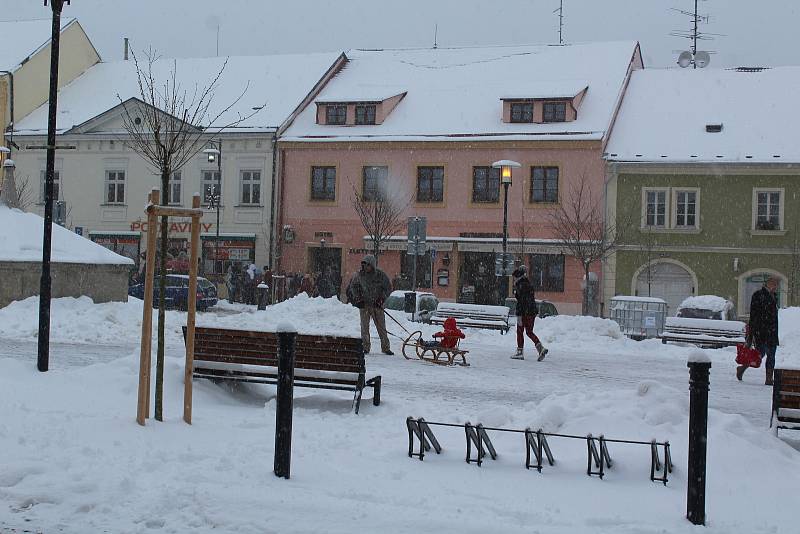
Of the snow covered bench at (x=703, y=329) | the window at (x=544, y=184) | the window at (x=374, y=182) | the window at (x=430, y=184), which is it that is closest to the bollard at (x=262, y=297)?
the snow covered bench at (x=703, y=329)

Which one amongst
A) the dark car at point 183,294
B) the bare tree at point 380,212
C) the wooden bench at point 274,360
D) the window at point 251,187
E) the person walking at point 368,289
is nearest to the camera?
the wooden bench at point 274,360

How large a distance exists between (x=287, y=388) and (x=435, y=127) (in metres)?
31.4

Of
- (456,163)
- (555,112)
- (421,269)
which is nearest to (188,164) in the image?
(421,269)

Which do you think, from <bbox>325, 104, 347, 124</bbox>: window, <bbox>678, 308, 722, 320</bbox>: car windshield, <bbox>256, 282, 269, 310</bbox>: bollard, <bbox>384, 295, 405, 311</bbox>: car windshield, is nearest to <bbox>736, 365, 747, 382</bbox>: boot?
<bbox>678, 308, 722, 320</bbox>: car windshield

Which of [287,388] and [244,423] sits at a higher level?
[287,388]

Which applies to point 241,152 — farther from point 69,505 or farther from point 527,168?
point 69,505

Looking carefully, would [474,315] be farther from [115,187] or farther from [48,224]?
[115,187]

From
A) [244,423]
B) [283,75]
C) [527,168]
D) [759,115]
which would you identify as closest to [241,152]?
[283,75]

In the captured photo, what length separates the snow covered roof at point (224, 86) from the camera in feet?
131

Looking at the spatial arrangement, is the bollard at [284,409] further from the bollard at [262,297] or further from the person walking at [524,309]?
the bollard at [262,297]

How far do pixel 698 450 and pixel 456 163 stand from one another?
103ft

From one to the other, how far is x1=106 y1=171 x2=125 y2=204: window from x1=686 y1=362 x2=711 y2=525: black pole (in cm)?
3713

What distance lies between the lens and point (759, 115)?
1416 inches

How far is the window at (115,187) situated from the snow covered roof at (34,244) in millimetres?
18102
